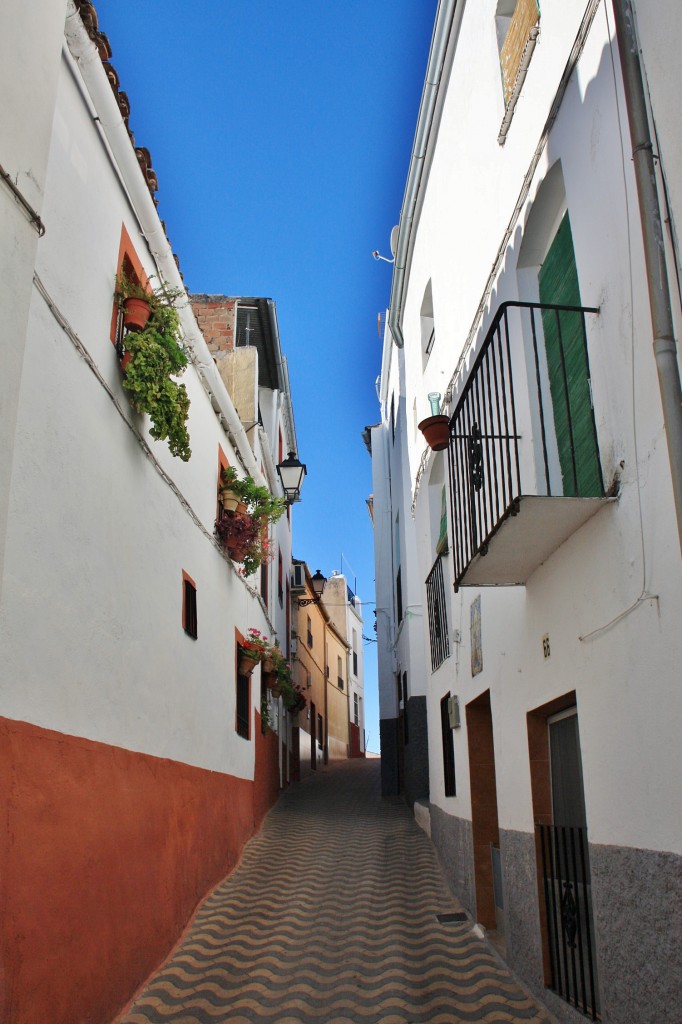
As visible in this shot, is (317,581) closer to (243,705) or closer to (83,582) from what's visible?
(243,705)

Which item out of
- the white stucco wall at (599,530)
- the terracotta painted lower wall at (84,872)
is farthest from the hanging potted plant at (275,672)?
the white stucco wall at (599,530)

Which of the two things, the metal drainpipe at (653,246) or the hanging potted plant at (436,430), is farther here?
the hanging potted plant at (436,430)

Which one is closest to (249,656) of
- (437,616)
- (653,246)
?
(437,616)

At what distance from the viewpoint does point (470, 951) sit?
6.73 metres

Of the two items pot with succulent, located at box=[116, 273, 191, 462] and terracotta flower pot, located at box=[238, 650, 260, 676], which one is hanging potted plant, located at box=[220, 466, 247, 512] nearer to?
terracotta flower pot, located at box=[238, 650, 260, 676]

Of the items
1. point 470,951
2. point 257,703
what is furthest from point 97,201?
point 257,703

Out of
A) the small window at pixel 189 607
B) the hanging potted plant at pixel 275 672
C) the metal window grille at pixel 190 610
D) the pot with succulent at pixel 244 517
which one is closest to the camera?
the small window at pixel 189 607

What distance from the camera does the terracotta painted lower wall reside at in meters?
4.03

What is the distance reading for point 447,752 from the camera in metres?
9.41

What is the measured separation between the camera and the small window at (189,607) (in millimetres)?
8141

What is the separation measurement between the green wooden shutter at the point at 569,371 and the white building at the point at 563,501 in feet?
0.06

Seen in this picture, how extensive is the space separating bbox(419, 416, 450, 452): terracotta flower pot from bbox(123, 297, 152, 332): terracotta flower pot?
229 cm

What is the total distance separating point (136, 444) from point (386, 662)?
40.6ft

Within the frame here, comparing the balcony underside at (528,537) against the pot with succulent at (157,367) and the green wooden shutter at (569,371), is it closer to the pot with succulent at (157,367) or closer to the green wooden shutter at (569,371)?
the green wooden shutter at (569,371)
